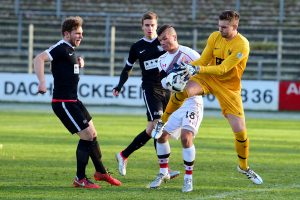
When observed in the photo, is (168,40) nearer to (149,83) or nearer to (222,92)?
(222,92)

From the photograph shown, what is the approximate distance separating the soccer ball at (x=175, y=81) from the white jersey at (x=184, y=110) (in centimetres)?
18

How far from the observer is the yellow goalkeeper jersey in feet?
37.7

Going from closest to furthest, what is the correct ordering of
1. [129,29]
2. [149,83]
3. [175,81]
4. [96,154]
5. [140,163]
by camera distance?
1. [175,81]
2. [96,154]
3. [149,83]
4. [140,163]
5. [129,29]

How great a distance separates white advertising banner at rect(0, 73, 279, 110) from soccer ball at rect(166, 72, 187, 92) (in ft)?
63.2

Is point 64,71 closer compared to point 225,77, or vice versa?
point 64,71

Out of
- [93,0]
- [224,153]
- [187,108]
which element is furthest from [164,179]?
[93,0]

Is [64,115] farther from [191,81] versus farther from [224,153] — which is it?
[224,153]

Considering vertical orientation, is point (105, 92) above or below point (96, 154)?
below

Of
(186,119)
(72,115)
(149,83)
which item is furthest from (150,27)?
(72,115)

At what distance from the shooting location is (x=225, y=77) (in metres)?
11.7

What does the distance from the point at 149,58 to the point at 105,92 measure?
17.6 meters

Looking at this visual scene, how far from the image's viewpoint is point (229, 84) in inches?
464

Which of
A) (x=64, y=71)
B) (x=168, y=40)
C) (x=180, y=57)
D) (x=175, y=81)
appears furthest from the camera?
(x=180, y=57)

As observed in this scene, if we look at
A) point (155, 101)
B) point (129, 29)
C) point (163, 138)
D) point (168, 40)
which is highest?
point (168, 40)
